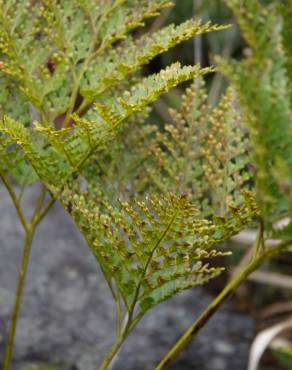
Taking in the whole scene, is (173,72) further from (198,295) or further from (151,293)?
(198,295)

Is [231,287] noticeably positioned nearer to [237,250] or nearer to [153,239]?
[153,239]

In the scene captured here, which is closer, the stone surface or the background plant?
the background plant

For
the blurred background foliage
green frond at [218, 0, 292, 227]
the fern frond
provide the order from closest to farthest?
green frond at [218, 0, 292, 227]
the fern frond
the blurred background foliage

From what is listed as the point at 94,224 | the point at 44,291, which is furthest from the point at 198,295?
the point at 94,224

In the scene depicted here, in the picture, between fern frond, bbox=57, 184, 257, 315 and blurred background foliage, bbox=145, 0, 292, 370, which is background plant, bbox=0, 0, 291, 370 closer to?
fern frond, bbox=57, 184, 257, 315

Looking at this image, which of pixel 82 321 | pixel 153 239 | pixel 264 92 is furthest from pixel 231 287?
pixel 82 321

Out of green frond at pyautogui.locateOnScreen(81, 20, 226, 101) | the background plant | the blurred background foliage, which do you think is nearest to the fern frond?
the background plant

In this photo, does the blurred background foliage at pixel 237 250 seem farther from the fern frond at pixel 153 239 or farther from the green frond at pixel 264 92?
the green frond at pixel 264 92

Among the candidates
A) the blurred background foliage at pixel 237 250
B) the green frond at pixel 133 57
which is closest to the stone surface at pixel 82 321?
the blurred background foliage at pixel 237 250

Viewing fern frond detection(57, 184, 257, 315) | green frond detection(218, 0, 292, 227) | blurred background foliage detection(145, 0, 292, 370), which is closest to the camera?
green frond detection(218, 0, 292, 227)
